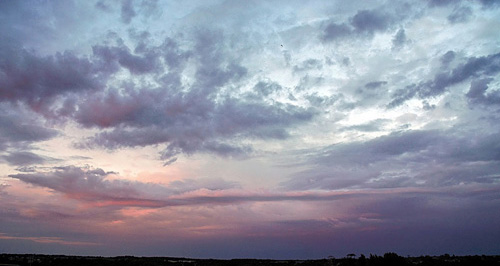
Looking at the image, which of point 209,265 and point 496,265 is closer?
point 496,265

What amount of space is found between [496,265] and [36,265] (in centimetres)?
7356

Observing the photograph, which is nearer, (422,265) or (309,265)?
(422,265)

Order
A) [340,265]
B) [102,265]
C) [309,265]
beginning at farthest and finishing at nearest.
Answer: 1. [102,265]
2. [309,265]
3. [340,265]

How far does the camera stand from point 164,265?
78.9 meters

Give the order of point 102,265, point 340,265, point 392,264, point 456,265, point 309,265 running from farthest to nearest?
point 102,265 → point 309,265 → point 340,265 → point 456,265 → point 392,264

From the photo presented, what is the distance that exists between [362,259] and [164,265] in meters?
42.3

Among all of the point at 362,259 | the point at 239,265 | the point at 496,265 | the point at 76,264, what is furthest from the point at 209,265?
the point at 496,265

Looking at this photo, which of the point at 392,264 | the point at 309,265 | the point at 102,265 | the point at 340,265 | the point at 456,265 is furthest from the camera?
the point at 102,265

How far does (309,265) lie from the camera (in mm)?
69938

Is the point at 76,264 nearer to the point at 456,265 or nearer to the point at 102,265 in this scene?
the point at 102,265

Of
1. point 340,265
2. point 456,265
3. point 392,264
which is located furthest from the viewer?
point 340,265

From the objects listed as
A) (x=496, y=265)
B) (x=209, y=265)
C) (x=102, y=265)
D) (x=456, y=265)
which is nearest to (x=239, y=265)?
(x=209, y=265)

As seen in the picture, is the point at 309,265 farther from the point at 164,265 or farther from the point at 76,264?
the point at 76,264

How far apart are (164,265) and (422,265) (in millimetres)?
49052
